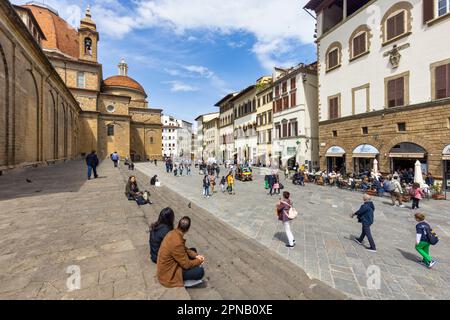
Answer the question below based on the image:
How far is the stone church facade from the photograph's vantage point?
13836 millimetres

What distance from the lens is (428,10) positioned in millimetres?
13289

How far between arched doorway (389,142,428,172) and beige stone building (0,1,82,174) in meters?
23.7

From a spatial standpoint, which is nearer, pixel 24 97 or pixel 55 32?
pixel 24 97

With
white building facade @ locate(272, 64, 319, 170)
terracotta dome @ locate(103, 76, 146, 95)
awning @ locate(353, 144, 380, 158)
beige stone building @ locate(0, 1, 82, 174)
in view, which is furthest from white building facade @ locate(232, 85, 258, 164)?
terracotta dome @ locate(103, 76, 146, 95)

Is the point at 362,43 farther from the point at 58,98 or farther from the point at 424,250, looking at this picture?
the point at 58,98

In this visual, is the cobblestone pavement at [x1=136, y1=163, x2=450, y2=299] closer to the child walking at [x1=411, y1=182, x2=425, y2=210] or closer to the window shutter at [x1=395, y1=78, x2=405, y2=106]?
the child walking at [x1=411, y1=182, x2=425, y2=210]

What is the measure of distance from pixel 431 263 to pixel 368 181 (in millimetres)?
10827

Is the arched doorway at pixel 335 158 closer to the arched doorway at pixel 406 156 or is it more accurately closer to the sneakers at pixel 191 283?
the arched doorway at pixel 406 156

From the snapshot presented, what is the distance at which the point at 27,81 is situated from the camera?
1655 cm

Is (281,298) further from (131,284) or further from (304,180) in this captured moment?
(304,180)

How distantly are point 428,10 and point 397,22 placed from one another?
5.69ft

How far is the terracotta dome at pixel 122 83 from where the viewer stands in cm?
5147

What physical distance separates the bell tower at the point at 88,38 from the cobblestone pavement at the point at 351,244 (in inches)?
1789

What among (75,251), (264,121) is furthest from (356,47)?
(75,251)
